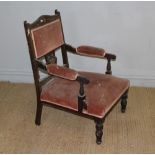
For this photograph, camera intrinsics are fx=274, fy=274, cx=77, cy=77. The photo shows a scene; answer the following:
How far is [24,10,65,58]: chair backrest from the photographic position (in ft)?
6.85

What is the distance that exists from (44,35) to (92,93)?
607 mm

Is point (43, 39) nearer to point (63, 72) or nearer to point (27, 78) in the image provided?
→ point (63, 72)

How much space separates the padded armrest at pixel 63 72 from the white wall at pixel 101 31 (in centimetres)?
90

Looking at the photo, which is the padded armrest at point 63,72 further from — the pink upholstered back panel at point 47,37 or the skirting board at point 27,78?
the skirting board at point 27,78

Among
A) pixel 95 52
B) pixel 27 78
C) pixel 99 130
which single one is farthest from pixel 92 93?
pixel 27 78

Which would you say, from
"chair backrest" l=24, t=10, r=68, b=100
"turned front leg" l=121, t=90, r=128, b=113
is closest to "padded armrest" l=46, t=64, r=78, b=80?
"chair backrest" l=24, t=10, r=68, b=100

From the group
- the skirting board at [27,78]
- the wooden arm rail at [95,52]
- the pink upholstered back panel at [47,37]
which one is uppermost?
the pink upholstered back panel at [47,37]

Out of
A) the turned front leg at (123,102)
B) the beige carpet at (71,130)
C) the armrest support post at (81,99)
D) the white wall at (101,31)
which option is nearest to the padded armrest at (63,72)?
the armrest support post at (81,99)

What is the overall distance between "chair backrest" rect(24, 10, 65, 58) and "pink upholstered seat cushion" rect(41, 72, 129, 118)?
0.99 feet

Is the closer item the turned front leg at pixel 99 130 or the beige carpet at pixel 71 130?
the turned front leg at pixel 99 130

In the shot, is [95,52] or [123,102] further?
[123,102]

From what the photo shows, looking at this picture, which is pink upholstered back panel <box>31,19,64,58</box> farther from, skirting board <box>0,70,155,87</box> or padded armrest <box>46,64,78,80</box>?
skirting board <box>0,70,155,87</box>

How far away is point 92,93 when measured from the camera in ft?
6.95

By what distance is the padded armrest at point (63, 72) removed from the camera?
6.35 feet
